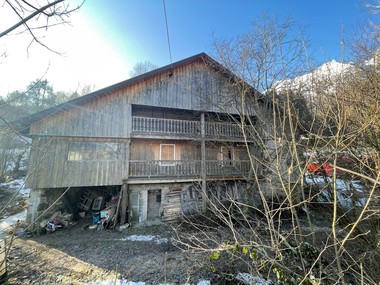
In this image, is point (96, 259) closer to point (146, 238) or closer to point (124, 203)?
point (146, 238)

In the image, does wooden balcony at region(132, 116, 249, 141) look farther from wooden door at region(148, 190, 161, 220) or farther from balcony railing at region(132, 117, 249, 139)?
wooden door at region(148, 190, 161, 220)

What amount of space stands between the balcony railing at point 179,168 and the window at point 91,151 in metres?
1.33

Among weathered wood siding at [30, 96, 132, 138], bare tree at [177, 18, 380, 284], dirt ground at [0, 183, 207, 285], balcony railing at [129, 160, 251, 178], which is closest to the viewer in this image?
bare tree at [177, 18, 380, 284]

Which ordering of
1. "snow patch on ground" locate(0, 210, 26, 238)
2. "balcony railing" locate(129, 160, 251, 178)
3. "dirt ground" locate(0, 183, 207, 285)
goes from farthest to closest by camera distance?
"balcony railing" locate(129, 160, 251, 178) → "snow patch on ground" locate(0, 210, 26, 238) → "dirt ground" locate(0, 183, 207, 285)

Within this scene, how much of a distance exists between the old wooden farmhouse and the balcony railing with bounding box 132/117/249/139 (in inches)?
2.4

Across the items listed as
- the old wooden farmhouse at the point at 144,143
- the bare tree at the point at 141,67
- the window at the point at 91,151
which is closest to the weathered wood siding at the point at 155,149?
the old wooden farmhouse at the point at 144,143

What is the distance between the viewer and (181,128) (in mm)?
11680

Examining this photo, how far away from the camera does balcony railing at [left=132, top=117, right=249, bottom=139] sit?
35.6ft

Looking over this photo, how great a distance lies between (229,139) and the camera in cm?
1218

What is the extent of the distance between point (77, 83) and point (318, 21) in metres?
9.29

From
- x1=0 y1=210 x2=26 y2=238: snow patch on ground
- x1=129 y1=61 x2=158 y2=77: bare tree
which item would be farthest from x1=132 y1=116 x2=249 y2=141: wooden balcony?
x1=129 y1=61 x2=158 y2=77: bare tree

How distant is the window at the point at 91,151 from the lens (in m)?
9.54

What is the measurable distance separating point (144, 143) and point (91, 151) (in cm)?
325

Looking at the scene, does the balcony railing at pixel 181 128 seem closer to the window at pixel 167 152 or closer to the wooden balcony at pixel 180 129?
the wooden balcony at pixel 180 129
